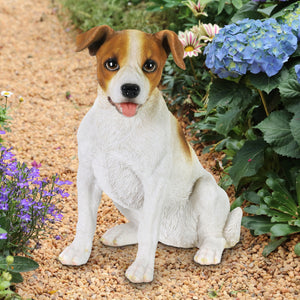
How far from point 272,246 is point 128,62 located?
1.60 metres

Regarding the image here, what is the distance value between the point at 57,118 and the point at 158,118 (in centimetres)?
274

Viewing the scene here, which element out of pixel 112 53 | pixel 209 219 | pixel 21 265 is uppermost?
pixel 112 53

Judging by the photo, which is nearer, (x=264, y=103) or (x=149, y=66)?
(x=149, y=66)

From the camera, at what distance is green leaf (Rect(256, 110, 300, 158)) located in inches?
124

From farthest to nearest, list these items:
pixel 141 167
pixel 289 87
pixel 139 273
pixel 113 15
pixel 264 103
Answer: pixel 113 15 < pixel 264 103 < pixel 289 87 < pixel 139 273 < pixel 141 167

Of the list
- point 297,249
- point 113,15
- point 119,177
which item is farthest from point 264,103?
point 113,15

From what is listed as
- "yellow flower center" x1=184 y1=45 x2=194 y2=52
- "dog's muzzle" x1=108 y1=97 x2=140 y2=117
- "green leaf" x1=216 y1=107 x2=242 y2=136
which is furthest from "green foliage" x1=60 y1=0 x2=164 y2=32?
"dog's muzzle" x1=108 y1=97 x2=140 y2=117

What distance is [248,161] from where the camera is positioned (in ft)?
10.9

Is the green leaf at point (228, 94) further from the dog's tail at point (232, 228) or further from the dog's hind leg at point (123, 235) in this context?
the dog's hind leg at point (123, 235)

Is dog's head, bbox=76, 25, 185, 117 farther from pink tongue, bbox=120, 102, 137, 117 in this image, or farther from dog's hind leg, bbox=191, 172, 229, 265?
dog's hind leg, bbox=191, 172, 229, 265

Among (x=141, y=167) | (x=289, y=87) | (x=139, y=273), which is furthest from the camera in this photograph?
(x=289, y=87)

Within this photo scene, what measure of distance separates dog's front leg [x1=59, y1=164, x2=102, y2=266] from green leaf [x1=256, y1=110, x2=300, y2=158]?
116 centimetres

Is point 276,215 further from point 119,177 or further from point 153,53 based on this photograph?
point 153,53

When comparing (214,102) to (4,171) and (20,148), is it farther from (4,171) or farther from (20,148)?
(20,148)
